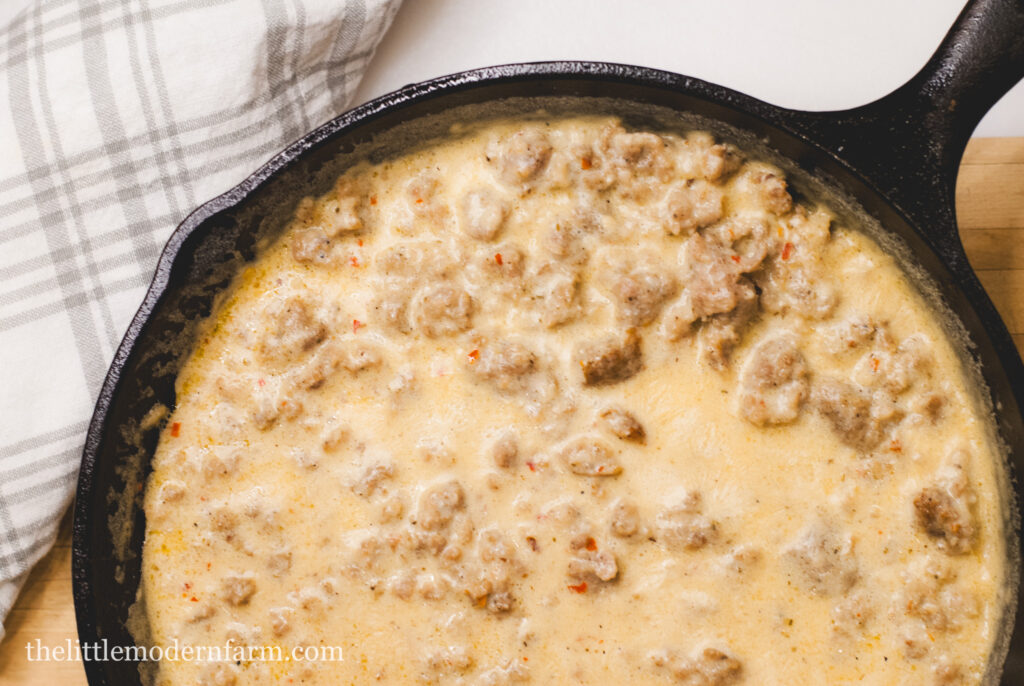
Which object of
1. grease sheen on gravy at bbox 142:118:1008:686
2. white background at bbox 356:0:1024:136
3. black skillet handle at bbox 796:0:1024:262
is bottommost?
grease sheen on gravy at bbox 142:118:1008:686

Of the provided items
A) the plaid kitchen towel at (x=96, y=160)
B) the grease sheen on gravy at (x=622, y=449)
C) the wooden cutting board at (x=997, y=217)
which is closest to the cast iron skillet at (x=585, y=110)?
the grease sheen on gravy at (x=622, y=449)

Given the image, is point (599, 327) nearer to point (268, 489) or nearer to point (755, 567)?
point (755, 567)

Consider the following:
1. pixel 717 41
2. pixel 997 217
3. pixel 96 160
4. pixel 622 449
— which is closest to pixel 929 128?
pixel 997 217

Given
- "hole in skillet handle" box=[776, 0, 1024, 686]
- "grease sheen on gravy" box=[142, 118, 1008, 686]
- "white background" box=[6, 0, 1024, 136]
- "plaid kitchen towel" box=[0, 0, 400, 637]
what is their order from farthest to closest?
"white background" box=[6, 0, 1024, 136]
"plaid kitchen towel" box=[0, 0, 400, 637]
"grease sheen on gravy" box=[142, 118, 1008, 686]
"hole in skillet handle" box=[776, 0, 1024, 686]

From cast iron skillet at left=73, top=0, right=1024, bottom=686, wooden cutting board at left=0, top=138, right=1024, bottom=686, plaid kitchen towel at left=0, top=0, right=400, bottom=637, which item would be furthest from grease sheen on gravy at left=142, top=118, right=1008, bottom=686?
plaid kitchen towel at left=0, top=0, right=400, bottom=637

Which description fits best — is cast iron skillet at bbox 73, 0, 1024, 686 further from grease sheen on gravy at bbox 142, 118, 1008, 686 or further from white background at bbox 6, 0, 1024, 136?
white background at bbox 6, 0, 1024, 136

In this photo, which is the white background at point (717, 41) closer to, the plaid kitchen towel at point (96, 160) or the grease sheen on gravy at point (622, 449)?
the plaid kitchen towel at point (96, 160)

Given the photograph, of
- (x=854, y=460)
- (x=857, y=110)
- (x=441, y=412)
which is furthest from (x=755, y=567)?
(x=857, y=110)

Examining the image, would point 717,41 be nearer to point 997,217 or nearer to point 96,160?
point 997,217
